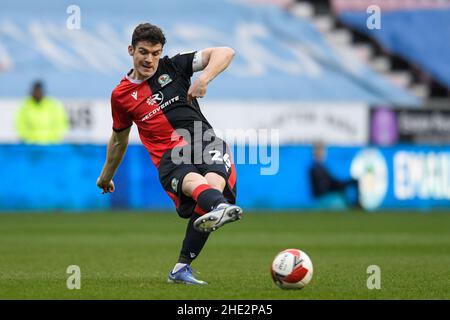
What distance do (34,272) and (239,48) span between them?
19.2 metres

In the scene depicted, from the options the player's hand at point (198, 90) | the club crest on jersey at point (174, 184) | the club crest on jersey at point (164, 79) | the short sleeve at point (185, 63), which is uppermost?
the short sleeve at point (185, 63)

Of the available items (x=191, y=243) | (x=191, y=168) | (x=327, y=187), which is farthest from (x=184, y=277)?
(x=327, y=187)

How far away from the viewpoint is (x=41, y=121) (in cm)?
1931

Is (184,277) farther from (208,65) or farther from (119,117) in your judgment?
(208,65)

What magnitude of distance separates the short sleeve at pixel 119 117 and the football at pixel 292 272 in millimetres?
1746

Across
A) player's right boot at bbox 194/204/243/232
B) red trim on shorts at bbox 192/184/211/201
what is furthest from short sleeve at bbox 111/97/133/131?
player's right boot at bbox 194/204/243/232

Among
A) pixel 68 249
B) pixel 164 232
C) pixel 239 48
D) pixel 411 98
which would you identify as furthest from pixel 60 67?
pixel 68 249

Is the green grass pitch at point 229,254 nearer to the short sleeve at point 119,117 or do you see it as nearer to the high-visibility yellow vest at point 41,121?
the short sleeve at point 119,117

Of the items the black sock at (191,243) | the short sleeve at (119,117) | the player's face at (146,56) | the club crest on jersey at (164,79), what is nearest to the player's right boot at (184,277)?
the black sock at (191,243)

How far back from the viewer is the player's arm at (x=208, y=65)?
6.92 metres

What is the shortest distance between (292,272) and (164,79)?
1889mm

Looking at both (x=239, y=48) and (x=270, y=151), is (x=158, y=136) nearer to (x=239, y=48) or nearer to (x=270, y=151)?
(x=270, y=151)

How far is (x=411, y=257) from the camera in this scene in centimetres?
1097

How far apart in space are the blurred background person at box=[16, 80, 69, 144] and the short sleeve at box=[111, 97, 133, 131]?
11021mm
